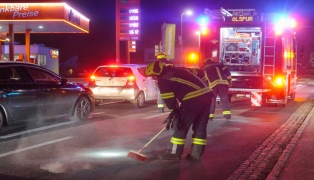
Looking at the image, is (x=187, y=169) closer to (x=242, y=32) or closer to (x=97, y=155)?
(x=97, y=155)

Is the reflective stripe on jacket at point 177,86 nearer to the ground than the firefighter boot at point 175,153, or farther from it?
farther from it

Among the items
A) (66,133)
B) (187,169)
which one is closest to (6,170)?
(187,169)

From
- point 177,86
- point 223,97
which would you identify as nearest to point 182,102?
point 177,86

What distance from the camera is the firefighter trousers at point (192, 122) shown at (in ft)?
21.4

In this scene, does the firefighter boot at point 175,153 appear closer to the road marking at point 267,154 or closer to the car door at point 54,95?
the road marking at point 267,154

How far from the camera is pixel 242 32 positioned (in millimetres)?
15781

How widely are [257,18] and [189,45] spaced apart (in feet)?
175

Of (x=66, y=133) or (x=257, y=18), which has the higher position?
(x=257, y=18)

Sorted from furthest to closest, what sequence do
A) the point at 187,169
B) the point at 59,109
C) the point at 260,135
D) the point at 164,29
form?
the point at 164,29 < the point at 59,109 < the point at 260,135 < the point at 187,169

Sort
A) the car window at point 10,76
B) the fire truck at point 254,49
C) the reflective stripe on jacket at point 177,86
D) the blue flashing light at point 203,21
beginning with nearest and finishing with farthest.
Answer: the reflective stripe on jacket at point 177,86, the car window at point 10,76, the fire truck at point 254,49, the blue flashing light at point 203,21

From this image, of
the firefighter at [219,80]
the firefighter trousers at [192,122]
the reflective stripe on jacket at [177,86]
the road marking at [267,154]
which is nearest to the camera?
the road marking at [267,154]

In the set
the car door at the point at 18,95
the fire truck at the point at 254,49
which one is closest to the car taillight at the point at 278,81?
the fire truck at the point at 254,49

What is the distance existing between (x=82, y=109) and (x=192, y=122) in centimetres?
528

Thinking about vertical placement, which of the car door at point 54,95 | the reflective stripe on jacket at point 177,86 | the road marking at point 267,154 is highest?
the reflective stripe on jacket at point 177,86
